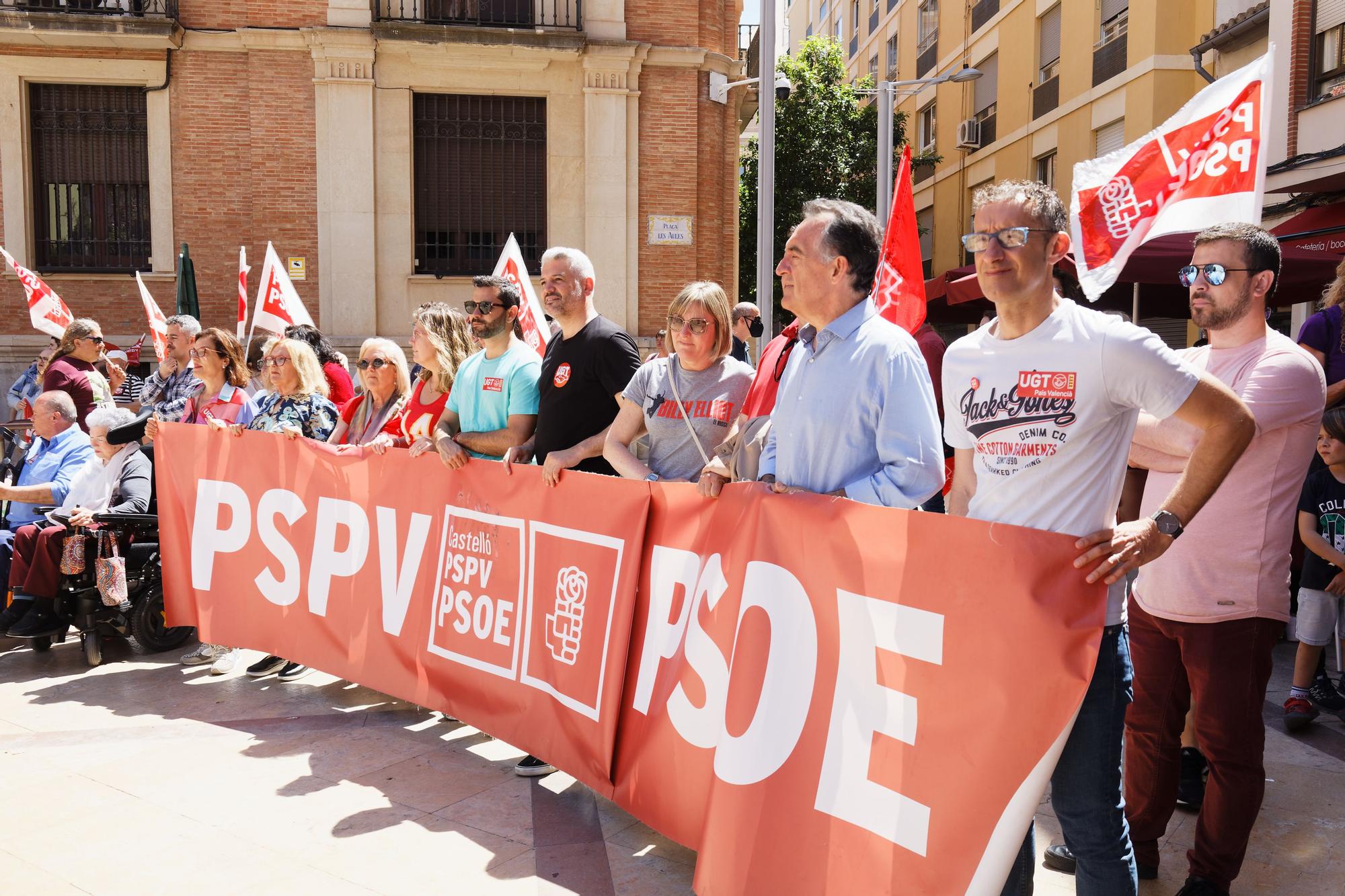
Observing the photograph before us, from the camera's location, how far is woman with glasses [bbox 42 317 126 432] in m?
8.16

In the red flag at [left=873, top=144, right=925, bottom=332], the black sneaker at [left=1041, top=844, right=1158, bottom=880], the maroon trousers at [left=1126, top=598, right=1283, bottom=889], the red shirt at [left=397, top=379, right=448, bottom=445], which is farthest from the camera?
the red shirt at [left=397, top=379, right=448, bottom=445]

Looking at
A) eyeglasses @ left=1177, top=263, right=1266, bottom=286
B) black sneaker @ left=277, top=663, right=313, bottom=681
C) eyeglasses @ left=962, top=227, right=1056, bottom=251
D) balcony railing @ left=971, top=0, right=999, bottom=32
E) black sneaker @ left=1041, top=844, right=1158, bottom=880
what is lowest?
black sneaker @ left=277, top=663, right=313, bottom=681

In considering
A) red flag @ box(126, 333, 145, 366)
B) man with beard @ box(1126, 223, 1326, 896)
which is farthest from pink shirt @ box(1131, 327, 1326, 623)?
red flag @ box(126, 333, 145, 366)

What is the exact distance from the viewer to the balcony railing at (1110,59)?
21.3 m

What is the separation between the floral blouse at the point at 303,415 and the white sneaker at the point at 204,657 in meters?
1.37

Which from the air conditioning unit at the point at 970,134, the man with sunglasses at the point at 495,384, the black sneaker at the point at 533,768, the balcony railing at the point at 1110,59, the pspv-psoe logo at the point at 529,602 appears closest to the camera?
the pspv-psoe logo at the point at 529,602

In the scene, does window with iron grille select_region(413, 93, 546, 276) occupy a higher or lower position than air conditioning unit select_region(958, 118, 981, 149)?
lower

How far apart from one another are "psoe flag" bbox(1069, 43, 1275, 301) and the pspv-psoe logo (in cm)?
206

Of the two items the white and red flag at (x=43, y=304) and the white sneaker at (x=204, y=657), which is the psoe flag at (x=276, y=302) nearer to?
the white and red flag at (x=43, y=304)

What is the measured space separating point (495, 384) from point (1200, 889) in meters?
3.62

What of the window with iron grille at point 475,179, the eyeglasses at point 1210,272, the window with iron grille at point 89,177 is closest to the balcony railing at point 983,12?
the window with iron grille at point 475,179

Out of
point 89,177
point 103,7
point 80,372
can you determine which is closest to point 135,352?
point 89,177

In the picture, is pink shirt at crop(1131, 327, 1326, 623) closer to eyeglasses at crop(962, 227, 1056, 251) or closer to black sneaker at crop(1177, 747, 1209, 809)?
eyeglasses at crop(962, 227, 1056, 251)

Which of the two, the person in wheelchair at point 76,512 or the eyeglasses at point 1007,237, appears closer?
the eyeglasses at point 1007,237
